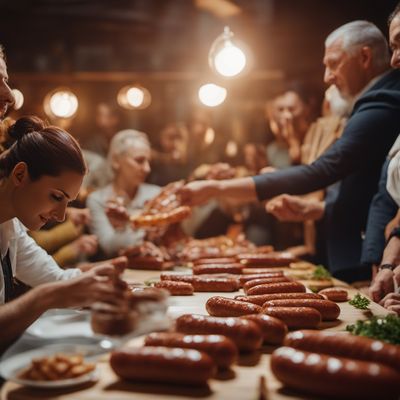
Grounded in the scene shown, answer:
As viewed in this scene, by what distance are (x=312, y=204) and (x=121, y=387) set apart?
3613 millimetres

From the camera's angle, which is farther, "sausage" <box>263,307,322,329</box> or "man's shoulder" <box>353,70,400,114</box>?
"man's shoulder" <box>353,70,400,114</box>

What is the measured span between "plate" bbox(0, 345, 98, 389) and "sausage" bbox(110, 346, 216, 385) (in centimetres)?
13

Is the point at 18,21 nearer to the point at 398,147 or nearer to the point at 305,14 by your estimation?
the point at 305,14

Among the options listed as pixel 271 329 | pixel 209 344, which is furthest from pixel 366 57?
pixel 209 344

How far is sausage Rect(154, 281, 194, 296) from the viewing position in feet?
12.3

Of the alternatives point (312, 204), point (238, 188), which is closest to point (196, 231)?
point (312, 204)

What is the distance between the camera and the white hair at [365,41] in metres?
4.38

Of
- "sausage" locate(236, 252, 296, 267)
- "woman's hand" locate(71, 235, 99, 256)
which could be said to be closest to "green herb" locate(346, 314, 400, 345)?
"sausage" locate(236, 252, 296, 267)

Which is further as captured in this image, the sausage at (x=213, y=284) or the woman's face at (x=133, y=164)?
the woman's face at (x=133, y=164)

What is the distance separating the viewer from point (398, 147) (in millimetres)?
3457

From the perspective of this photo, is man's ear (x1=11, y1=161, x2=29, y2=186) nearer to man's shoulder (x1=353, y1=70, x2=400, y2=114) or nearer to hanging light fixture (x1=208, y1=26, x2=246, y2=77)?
man's shoulder (x1=353, y1=70, x2=400, y2=114)

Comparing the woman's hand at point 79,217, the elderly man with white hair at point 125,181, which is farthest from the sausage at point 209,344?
the elderly man with white hair at point 125,181

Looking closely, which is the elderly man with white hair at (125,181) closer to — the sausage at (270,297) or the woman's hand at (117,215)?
the woman's hand at (117,215)

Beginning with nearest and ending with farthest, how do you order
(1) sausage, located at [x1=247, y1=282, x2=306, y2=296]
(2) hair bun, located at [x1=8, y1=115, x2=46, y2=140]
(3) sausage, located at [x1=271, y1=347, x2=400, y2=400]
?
(3) sausage, located at [x1=271, y1=347, x2=400, y2=400] → (2) hair bun, located at [x1=8, y1=115, x2=46, y2=140] → (1) sausage, located at [x1=247, y1=282, x2=306, y2=296]
